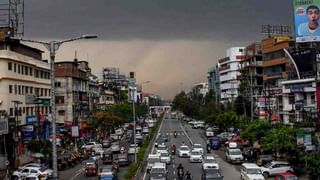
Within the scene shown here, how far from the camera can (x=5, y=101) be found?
220 feet

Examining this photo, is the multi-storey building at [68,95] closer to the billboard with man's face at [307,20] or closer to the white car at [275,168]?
the billboard with man's face at [307,20]

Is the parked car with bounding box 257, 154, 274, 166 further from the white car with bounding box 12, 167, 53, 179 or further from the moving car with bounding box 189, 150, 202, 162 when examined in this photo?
the white car with bounding box 12, 167, 53, 179

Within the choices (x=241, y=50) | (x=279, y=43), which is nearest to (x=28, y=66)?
(x=279, y=43)

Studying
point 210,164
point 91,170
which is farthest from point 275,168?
point 91,170

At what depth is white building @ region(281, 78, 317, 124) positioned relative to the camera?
244 feet

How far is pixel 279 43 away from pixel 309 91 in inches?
957

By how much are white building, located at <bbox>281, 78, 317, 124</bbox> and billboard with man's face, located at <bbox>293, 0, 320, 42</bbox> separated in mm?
9486

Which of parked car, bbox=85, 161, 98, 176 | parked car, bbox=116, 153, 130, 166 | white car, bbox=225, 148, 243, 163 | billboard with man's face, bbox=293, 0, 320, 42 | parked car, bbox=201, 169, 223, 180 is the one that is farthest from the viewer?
billboard with man's face, bbox=293, 0, 320, 42

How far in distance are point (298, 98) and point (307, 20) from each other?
780 inches

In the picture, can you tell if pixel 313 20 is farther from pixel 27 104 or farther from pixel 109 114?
pixel 109 114

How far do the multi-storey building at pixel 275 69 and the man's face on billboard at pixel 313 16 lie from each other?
21391 mm

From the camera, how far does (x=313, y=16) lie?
2491 inches

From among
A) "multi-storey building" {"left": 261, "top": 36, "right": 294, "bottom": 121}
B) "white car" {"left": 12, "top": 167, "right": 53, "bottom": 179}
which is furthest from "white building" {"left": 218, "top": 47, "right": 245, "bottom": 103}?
"white car" {"left": 12, "top": 167, "right": 53, "bottom": 179}

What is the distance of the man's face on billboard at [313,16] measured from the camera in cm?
6319
